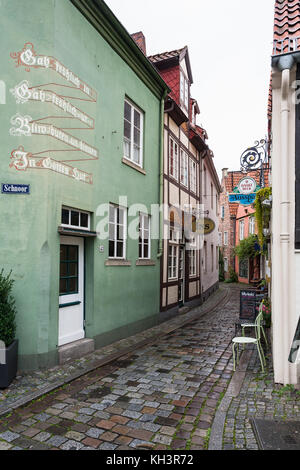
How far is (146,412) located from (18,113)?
513cm

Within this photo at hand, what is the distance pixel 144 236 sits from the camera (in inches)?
382

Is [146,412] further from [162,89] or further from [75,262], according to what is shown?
[162,89]

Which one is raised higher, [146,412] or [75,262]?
[75,262]

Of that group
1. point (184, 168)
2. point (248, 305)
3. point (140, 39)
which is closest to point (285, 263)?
point (248, 305)

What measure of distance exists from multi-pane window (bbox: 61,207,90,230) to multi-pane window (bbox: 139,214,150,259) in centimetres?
265

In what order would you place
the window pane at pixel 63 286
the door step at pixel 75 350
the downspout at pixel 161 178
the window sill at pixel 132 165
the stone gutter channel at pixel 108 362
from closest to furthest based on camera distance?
the stone gutter channel at pixel 108 362 < the door step at pixel 75 350 < the window pane at pixel 63 286 < the window sill at pixel 132 165 < the downspout at pixel 161 178

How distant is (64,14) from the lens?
6.22 metres

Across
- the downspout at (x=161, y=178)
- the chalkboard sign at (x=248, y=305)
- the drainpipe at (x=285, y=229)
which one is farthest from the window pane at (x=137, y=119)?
the chalkboard sign at (x=248, y=305)

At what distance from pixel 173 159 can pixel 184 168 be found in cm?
152

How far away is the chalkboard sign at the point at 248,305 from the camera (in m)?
8.95

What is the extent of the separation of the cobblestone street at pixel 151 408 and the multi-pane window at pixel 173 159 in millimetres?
7116

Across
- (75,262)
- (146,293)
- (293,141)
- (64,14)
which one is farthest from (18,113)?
(146,293)

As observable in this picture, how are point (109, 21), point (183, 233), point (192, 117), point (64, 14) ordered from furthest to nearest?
point (192, 117) < point (183, 233) < point (109, 21) < point (64, 14)

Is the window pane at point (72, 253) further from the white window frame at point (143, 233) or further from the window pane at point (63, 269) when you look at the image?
the white window frame at point (143, 233)
